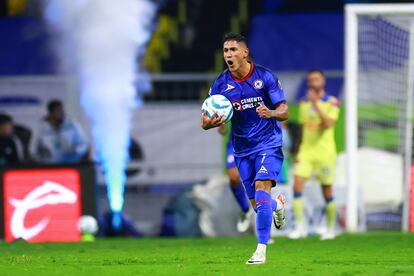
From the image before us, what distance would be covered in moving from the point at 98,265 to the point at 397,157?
996 cm

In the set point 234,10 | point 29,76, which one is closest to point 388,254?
point 29,76

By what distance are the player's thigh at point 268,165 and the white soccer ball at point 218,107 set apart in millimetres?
581

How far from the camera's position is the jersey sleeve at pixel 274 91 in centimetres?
1112

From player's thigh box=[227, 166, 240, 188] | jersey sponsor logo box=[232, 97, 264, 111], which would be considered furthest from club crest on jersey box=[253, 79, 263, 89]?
player's thigh box=[227, 166, 240, 188]

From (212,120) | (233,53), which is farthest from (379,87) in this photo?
(212,120)

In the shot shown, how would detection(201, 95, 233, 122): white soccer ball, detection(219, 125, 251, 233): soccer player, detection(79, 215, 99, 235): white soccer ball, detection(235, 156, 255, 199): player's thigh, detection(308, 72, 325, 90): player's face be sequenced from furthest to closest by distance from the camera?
detection(79, 215, 99, 235): white soccer ball, detection(308, 72, 325, 90): player's face, detection(219, 125, 251, 233): soccer player, detection(235, 156, 255, 199): player's thigh, detection(201, 95, 233, 122): white soccer ball

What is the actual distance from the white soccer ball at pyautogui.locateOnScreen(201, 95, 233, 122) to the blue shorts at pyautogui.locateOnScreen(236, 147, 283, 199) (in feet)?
1.94

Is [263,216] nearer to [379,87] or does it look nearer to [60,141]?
[60,141]

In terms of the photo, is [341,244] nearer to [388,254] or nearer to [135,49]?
[388,254]

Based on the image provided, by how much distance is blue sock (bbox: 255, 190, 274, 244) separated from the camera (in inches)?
422

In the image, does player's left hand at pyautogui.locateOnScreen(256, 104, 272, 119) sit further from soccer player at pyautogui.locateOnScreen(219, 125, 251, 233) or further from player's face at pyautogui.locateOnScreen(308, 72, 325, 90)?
player's face at pyautogui.locateOnScreen(308, 72, 325, 90)

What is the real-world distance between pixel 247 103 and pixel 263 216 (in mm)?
1164

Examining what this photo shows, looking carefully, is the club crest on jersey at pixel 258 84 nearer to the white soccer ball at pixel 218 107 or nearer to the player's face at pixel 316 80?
the white soccer ball at pixel 218 107

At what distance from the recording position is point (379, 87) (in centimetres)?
1955
